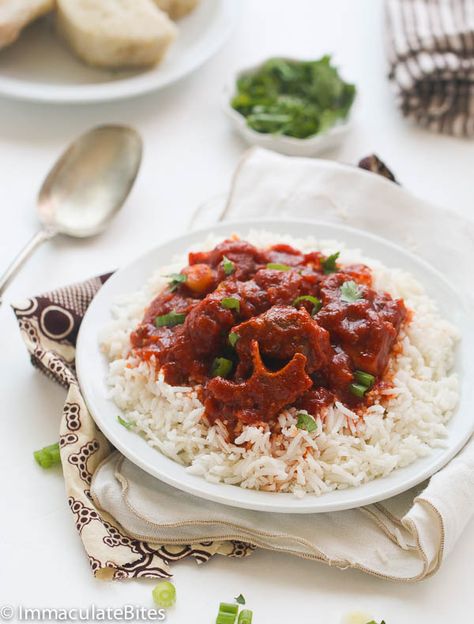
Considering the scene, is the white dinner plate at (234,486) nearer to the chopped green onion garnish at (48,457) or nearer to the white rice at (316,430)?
the white rice at (316,430)

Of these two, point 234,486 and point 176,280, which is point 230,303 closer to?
point 176,280

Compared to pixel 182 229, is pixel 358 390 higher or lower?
higher

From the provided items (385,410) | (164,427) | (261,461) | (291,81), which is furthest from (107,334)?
(291,81)

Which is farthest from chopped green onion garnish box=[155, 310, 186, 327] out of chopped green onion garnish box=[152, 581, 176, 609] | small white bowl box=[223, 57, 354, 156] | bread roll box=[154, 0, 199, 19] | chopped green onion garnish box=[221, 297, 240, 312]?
bread roll box=[154, 0, 199, 19]

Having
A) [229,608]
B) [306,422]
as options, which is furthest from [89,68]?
[229,608]

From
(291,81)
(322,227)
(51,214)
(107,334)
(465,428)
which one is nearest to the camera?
(465,428)

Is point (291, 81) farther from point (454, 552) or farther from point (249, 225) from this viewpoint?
point (454, 552)

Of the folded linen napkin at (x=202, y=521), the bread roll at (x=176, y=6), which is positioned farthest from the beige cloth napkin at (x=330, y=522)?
the bread roll at (x=176, y=6)

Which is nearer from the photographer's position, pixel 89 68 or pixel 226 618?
pixel 226 618
